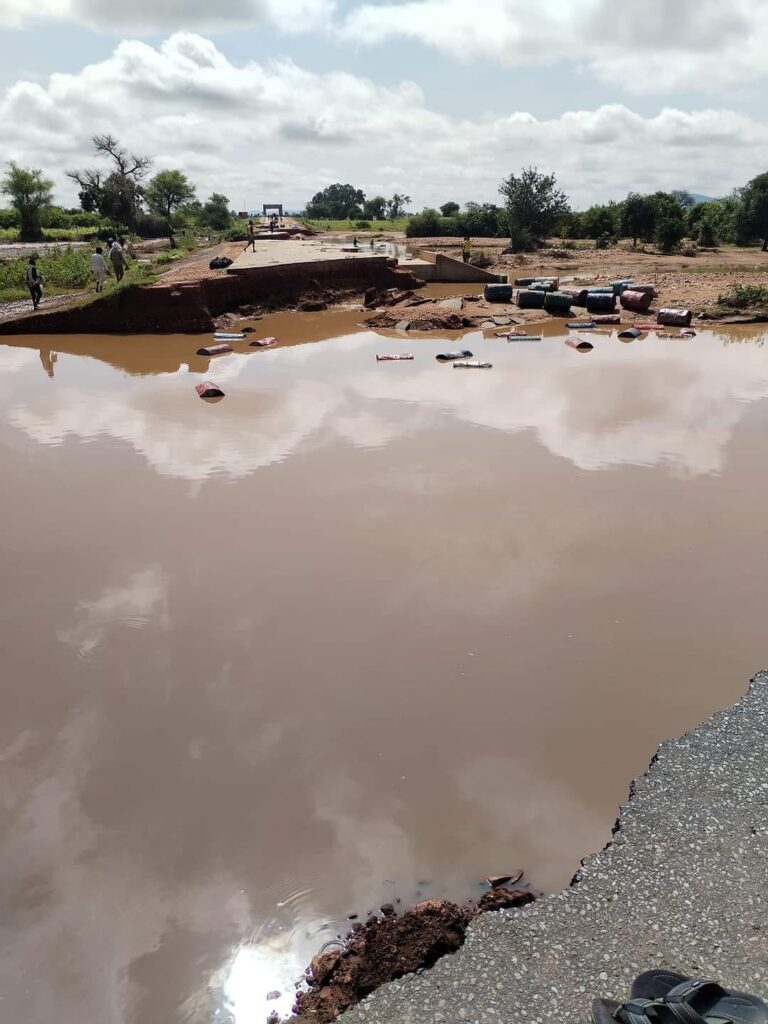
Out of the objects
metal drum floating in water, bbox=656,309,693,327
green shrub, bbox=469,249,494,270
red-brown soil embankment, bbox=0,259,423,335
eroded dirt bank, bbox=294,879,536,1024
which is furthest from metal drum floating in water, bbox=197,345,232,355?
green shrub, bbox=469,249,494,270

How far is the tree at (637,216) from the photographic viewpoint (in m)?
43.4

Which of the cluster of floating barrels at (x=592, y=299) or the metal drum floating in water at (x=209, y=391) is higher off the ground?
the cluster of floating barrels at (x=592, y=299)

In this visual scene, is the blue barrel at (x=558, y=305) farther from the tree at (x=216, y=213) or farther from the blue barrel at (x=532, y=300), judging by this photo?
the tree at (x=216, y=213)

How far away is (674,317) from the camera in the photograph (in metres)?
22.8

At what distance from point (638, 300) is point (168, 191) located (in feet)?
123

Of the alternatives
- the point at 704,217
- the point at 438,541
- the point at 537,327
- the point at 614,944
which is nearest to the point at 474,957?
the point at 614,944

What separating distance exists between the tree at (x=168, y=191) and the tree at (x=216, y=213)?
14.9 meters

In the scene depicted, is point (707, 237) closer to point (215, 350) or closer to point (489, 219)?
point (489, 219)

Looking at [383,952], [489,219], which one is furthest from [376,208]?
[383,952]

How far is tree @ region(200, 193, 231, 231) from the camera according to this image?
67.2m

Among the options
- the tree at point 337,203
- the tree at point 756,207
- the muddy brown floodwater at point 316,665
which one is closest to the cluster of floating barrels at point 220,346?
the muddy brown floodwater at point 316,665

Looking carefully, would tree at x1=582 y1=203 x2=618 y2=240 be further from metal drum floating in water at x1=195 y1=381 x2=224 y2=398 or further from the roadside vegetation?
metal drum floating in water at x1=195 y1=381 x2=224 y2=398

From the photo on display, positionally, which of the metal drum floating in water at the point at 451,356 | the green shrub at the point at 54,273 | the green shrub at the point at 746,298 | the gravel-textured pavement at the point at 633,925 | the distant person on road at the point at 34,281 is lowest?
the gravel-textured pavement at the point at 633,925

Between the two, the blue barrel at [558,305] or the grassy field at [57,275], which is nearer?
the grassy field at [57,275]
